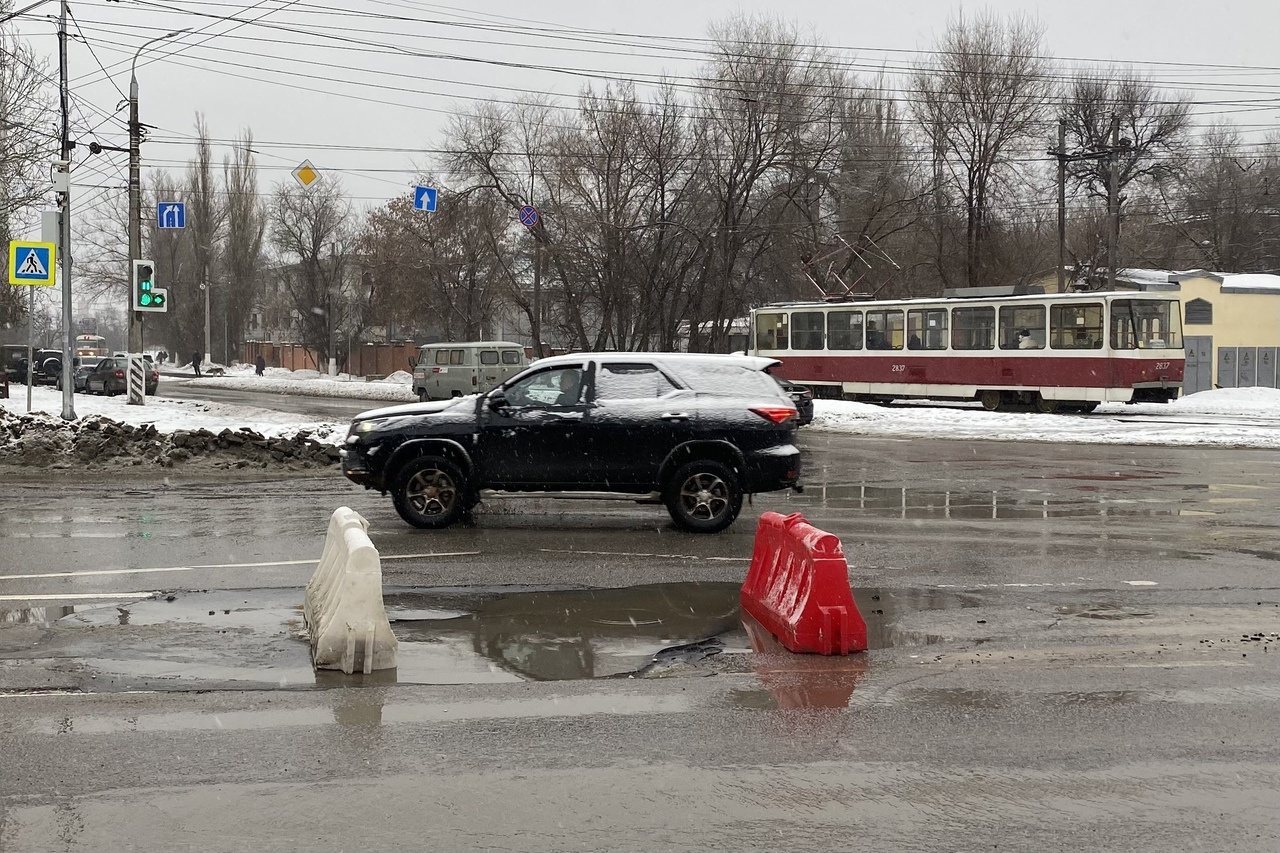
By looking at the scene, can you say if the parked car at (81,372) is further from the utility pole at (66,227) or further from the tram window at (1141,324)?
the tram window at (1141,324)

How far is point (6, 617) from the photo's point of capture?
854 centimetres

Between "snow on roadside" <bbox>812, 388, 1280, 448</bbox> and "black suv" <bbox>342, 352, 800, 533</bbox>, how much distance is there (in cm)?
1553

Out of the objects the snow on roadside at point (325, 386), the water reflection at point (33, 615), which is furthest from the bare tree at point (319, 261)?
the water reflection at point (33, 615)

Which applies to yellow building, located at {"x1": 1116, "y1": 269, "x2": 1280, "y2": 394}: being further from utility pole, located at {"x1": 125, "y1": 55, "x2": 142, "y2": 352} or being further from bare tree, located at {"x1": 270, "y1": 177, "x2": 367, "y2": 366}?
bare tree, located at {"x1": 270, "y1": 177, "x2": 367, "y2": 366}

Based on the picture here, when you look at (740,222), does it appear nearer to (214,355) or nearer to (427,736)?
(427,736)

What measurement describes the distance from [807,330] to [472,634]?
1335 inches

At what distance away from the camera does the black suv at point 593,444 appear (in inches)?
498

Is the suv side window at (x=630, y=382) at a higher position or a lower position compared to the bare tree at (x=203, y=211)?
lower

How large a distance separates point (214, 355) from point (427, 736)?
4107 inches

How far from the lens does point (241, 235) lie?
90750mm

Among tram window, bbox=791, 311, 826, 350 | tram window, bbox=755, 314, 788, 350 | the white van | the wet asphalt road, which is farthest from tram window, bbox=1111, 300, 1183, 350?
the wet asphalt road

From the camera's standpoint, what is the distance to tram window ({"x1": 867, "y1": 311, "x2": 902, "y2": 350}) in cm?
3831

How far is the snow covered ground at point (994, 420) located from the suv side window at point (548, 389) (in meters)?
10.5

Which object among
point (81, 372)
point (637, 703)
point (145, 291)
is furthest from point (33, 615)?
point (81, 372)
